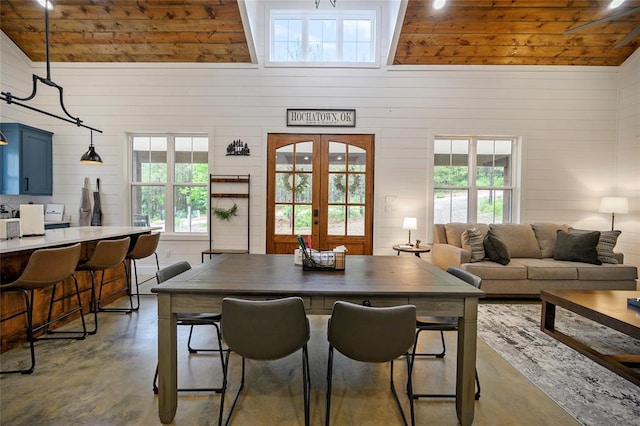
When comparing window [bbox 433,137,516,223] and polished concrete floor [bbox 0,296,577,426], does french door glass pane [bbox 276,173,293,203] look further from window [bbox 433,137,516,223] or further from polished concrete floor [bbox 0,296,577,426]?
polished concrete floor [bbox 0,296,577,426]

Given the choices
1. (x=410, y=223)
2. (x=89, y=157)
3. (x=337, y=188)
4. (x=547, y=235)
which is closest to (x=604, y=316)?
(x=410, y=223)

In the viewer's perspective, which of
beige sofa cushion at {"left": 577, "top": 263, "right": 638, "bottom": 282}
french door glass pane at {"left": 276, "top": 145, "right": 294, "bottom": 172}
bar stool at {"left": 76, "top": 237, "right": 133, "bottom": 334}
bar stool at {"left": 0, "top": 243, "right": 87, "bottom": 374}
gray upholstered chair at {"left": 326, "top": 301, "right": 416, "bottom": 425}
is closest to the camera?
gray upholstered chair at {"left": 326, "top": 301, "right": 416, "bottom": 425}

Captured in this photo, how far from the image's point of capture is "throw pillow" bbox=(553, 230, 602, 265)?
3.88 m

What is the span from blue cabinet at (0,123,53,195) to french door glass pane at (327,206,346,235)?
4527 mm

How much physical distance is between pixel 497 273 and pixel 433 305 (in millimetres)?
2594

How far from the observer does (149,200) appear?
509cm

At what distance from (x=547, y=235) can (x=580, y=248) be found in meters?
0.53

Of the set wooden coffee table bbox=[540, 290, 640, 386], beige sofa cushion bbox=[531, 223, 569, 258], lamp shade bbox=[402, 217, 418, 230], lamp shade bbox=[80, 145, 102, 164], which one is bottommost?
wooden coffee table bbox=[540, 290, 640, 386]

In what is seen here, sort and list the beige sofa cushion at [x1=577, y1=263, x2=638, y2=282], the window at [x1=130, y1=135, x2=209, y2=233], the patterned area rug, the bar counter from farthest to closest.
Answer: the window at [x1=130, y1=135, x2=209, y2=233], the beige sofa cushion at [x1=577, y1=263, x2=638, y2=282], the bar counter, the patterned area rug

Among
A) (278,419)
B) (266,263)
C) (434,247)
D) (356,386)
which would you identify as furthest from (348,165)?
(278,419)

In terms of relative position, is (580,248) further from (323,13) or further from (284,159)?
(323,13)

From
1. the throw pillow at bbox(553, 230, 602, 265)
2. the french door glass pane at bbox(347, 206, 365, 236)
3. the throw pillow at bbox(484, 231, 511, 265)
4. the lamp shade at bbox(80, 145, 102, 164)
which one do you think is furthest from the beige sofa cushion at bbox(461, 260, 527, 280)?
the lamp shade at bbox(80, 145, 102, 164)

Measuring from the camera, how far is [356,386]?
207 cm

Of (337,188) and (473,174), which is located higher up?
(473,174)
